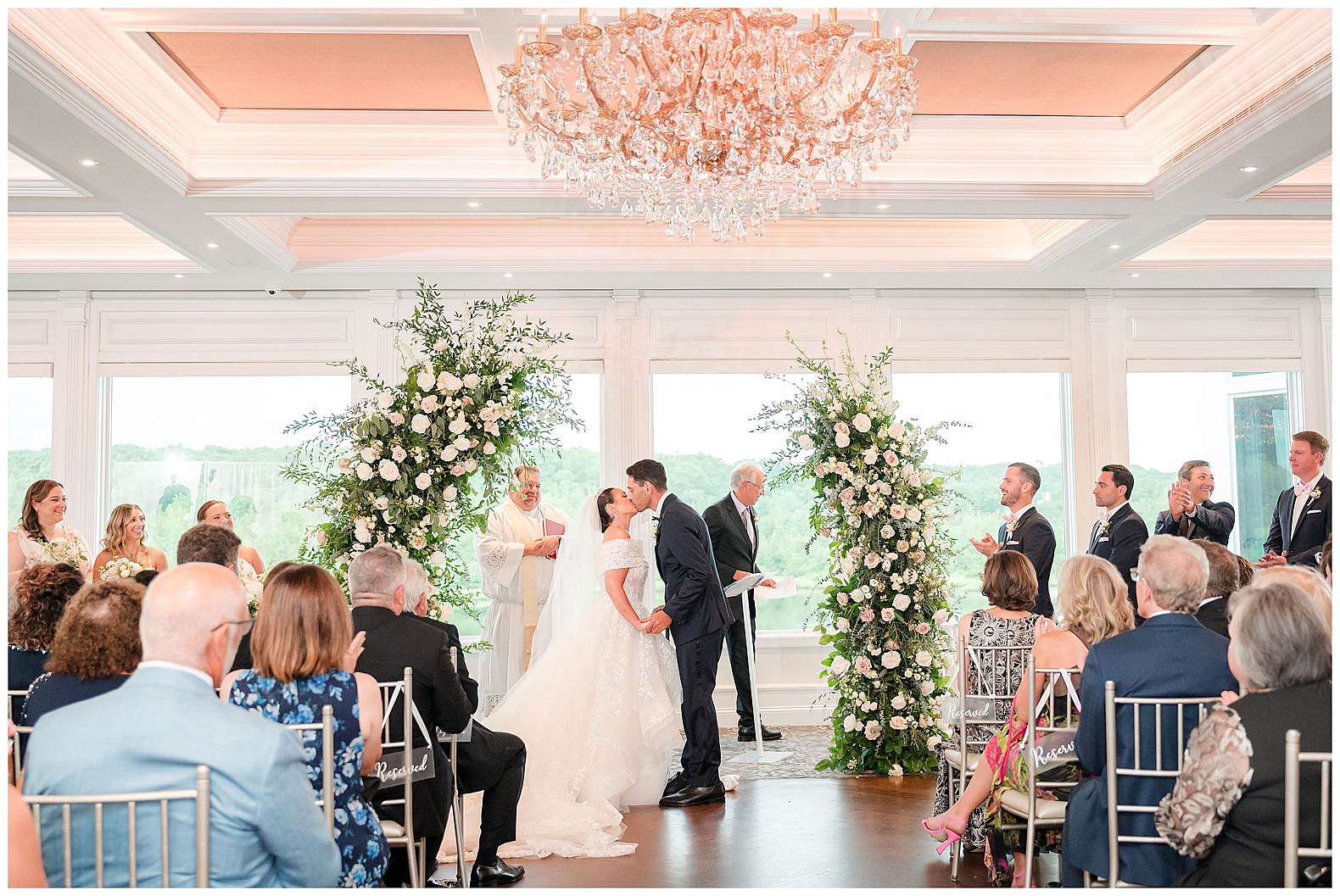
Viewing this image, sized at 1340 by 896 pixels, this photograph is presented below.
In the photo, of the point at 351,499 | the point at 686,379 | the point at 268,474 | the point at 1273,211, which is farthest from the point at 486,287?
the point at 1273,211

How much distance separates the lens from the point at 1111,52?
525cm

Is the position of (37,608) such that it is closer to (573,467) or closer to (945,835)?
(945,835)

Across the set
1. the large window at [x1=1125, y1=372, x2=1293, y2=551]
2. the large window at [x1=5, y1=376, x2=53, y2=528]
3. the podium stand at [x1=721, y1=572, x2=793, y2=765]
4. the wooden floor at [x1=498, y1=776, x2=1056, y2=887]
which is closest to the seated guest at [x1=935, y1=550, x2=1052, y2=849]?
the wooden floor at [x1=498, y1=776, x2=1056, y2=887]

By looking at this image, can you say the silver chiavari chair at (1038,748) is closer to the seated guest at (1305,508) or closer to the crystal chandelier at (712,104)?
the crystal chandelier at (712,104)

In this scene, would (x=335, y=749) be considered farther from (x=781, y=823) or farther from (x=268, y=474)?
(x=268, y=474)

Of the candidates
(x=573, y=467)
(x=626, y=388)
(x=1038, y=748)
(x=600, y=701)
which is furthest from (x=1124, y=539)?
(x=573, y=467)

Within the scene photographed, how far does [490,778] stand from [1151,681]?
258 centimetres

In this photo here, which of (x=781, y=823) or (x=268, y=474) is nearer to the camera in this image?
(x=781, y=823)

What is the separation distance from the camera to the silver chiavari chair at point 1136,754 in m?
3.08

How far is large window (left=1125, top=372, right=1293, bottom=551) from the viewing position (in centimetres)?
920

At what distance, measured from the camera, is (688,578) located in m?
5.93

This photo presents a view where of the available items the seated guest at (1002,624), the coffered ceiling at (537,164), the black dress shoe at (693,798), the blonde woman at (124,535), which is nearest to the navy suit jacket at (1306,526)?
A: the coffered ceiling at (537,164)

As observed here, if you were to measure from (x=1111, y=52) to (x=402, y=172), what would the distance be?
3.70m

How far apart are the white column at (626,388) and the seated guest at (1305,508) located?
4.41 m
